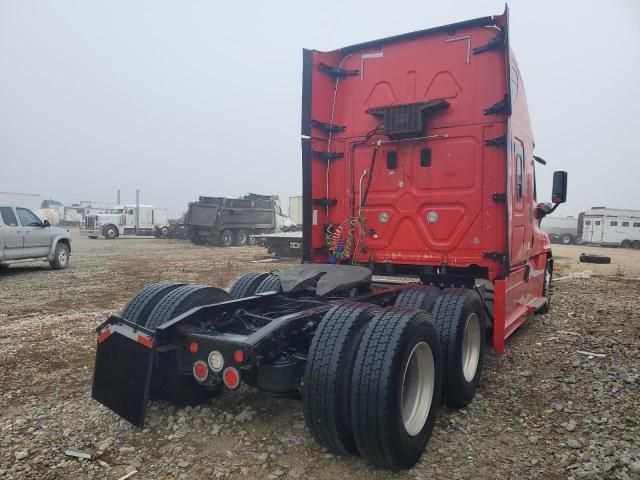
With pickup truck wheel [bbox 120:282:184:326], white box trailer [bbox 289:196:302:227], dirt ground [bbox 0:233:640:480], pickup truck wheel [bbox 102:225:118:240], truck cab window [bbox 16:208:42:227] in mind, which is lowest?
dirt ground [bbox 0:233:640:480]

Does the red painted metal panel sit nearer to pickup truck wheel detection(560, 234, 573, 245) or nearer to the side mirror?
the side mirror

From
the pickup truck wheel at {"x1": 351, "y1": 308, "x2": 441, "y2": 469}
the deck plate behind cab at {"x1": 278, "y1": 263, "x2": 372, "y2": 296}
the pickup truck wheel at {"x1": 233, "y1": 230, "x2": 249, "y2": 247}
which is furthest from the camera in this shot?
the pickup truck wheel at {"x1": 233, "y1": 230, "x2": 249, "y2": 247}

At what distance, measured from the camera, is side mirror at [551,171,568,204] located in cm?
600

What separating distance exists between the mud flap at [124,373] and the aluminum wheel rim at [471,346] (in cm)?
246

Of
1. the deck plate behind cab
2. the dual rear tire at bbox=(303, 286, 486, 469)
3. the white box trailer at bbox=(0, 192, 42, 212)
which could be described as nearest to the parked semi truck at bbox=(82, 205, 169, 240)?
the white box trailer at bbox=(0, 192, 42, 212)

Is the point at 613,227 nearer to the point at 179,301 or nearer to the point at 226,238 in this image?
the point at 226,238

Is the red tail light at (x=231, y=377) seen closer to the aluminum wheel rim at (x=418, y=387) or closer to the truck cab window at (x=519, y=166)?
the aluminum wheel rim at (x=418, y=387)

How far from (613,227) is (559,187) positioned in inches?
1280

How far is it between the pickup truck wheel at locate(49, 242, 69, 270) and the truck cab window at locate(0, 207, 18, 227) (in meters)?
1.49

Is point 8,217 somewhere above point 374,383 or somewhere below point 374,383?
above

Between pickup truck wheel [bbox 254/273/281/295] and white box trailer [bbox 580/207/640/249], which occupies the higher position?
white box trailer [bbox 580/207/640/249]

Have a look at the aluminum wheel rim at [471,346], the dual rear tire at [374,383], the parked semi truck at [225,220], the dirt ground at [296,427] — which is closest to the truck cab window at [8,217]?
the dirt ground at [296,427]

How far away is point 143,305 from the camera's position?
3721 millimetres

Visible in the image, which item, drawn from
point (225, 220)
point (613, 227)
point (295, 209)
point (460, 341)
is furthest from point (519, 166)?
point (613, 227)
